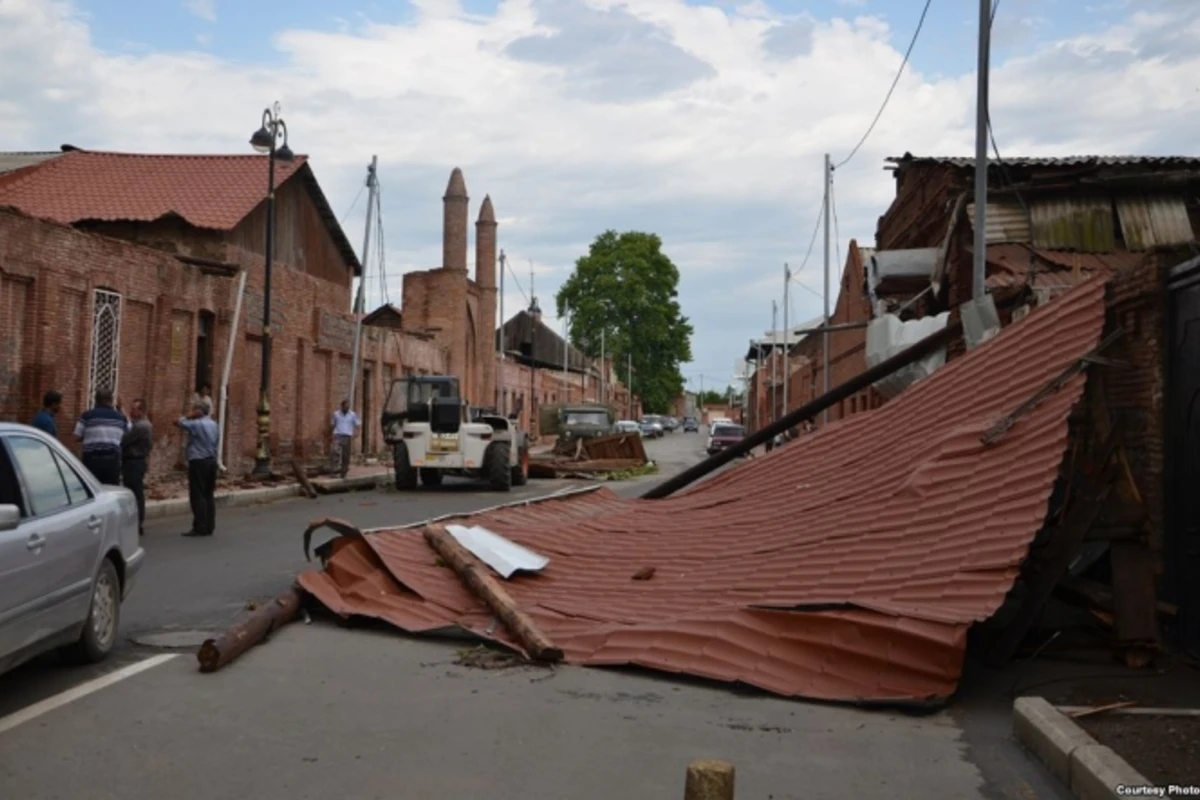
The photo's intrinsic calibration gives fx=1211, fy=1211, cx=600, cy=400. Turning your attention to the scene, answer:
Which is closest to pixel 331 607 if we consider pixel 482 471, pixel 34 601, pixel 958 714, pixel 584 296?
pixel 34 601

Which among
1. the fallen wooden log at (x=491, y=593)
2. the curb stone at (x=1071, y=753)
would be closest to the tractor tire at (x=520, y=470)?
the fallen wooden log at (x=491, y=593)

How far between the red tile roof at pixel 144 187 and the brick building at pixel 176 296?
0.07 metres

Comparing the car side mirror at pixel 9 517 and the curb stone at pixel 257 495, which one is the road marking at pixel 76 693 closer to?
the car side mirror at pixel 9 517

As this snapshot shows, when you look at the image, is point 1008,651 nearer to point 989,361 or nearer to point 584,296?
point 989,361

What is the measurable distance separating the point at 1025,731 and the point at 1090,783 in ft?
3.22

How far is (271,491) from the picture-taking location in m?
23.7

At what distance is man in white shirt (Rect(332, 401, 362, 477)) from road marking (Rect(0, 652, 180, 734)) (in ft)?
66.8

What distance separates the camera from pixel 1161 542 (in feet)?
26.4

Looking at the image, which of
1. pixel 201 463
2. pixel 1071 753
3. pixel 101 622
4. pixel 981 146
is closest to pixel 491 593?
pixel 101 622

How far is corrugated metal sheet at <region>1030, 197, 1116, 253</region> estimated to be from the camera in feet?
63.7

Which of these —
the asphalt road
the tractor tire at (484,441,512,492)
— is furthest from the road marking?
the tractor tire at (484,441,512,492)

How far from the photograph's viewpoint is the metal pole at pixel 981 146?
14805 millimetres

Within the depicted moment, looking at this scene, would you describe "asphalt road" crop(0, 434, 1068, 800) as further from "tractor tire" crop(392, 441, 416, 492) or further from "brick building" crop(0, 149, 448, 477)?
"tractor tire" crop(392, 441, 416, 492)

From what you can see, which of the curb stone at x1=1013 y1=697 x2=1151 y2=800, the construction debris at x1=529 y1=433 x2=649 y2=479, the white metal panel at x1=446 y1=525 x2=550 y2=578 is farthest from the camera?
the construction debris at x1=529 y1=433 x2=649 y2=479
